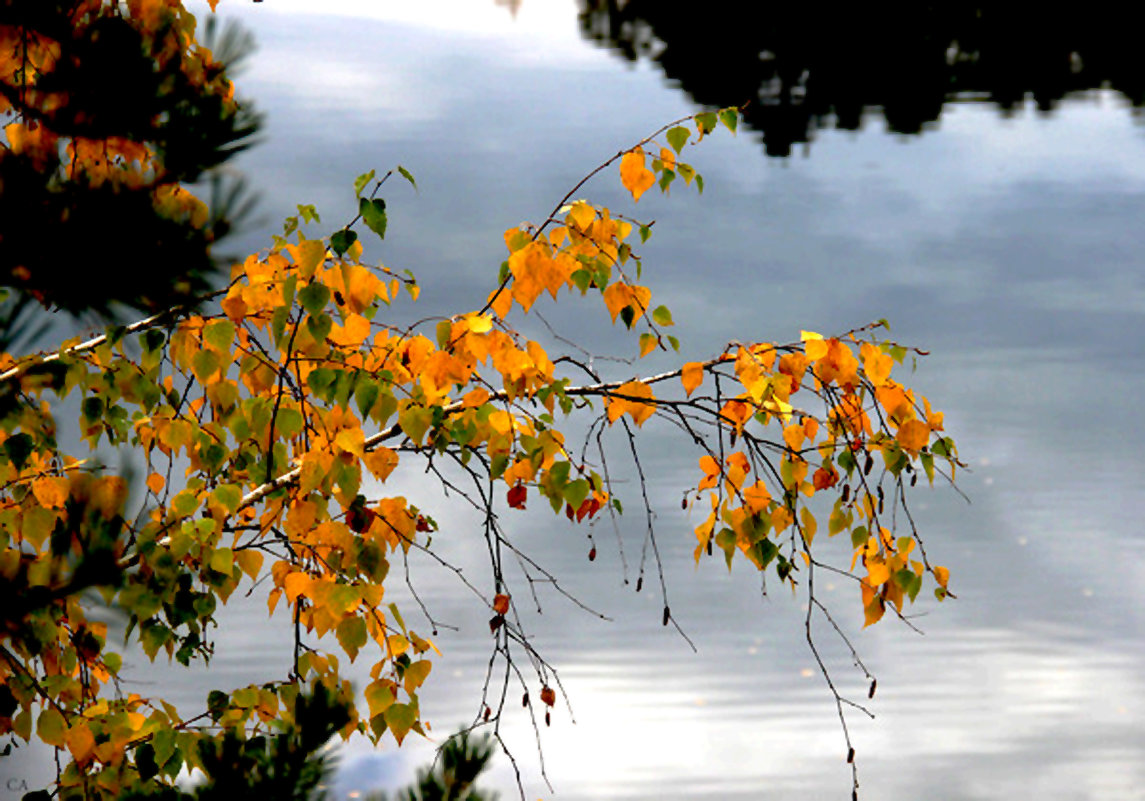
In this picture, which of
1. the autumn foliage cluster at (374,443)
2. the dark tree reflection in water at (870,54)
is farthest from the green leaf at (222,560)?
the dark tree reflection in water at (870,54)

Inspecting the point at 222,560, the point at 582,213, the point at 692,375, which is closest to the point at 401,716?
the point at 222,560

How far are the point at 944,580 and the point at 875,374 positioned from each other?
0.41 meters

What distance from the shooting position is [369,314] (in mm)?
2938

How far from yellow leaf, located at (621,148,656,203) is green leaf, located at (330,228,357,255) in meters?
0.56

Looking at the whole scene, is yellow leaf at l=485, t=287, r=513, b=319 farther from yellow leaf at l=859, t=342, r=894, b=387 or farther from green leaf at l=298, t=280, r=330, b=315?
yellow leaf at l=859, t=342, r=894, b=387

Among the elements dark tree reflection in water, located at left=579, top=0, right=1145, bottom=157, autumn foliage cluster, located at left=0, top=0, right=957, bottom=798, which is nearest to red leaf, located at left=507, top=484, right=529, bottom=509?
autumn foliage cluster, located at left=0, top=0, right=957, bottom=798

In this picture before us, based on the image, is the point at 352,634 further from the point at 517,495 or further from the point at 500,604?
the point at 517,495

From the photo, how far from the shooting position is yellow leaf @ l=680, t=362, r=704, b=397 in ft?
8.12

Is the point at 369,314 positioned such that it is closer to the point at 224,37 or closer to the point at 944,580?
the point at 224,37

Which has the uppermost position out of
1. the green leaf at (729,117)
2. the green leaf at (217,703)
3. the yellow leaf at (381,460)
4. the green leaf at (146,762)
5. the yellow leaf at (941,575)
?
the green leaf at (729,117)

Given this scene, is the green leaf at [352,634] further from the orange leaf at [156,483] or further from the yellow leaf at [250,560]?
the orange leaf at [156,483]

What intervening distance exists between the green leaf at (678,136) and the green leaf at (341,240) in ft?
2.14

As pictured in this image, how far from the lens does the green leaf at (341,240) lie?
2.23m

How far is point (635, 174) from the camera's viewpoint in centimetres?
255
